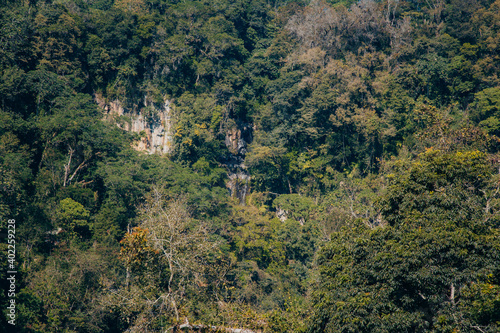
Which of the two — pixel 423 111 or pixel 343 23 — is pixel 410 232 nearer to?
pixel 423 111

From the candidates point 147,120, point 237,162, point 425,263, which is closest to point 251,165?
point 237,162

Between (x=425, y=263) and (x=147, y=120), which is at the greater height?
(x=147, y=120)

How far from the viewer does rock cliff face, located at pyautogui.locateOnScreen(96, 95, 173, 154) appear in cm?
2883

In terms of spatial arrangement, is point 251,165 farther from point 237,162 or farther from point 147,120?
point 147,120

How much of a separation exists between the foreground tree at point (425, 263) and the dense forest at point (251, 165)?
0.05 metres

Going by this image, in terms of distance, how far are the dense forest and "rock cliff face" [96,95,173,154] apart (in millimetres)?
143

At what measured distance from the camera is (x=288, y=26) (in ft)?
103

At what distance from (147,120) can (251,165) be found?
293 inches

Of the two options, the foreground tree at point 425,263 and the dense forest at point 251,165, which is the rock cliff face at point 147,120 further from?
the foreground tree at point 425,263

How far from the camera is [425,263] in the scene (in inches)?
366

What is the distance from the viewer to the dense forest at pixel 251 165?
33.5 feet

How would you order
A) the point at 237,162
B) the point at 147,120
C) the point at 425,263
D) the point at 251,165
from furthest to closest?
the point at 237,162 → the point at 147,120 → the point at 251,165 → the point at 425,263

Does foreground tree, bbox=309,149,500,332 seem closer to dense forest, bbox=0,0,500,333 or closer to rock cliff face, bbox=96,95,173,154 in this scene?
dense forest, bbox=0,0,500,333

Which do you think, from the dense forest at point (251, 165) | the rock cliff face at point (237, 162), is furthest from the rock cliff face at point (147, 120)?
the rock cliff face at point (237, 162)
